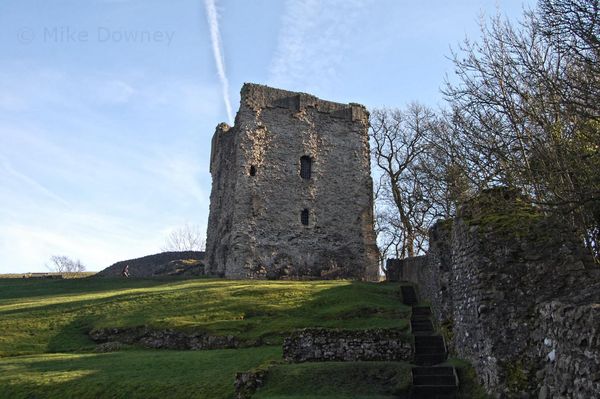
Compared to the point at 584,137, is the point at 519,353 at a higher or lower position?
lower

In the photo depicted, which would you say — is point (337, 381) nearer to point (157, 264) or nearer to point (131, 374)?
point (131, 374)

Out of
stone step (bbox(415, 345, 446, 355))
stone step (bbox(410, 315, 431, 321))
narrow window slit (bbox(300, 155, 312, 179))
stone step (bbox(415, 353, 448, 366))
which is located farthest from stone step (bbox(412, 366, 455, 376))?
narrow window slit (bbox(300, 155, 312, 179))

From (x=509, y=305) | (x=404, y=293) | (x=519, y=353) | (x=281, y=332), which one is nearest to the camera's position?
(x=519, y=353)

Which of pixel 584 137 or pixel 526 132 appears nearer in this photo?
pixel 584 137

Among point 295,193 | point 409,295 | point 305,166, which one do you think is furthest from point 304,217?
point 409,295

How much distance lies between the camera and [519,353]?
8.36 metres

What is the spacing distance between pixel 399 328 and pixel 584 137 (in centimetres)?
828

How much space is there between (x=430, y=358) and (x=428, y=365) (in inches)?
23.0

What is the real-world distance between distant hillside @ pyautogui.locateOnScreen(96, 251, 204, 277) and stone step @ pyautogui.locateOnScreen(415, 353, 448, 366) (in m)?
32.5

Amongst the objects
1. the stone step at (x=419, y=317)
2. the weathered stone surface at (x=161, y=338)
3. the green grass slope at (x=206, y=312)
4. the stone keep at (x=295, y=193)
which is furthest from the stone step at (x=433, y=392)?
the stone keep at (x=295, y=193)

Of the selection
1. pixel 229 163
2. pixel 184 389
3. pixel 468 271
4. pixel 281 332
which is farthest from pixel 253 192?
pixel 468 271

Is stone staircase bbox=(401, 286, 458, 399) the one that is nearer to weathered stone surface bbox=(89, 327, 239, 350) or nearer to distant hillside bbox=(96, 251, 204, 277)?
weathered stone surface bbox=(89, 327, 239, 350)

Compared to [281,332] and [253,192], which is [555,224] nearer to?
[281,332]

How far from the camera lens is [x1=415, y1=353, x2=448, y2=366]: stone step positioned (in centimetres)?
1305
